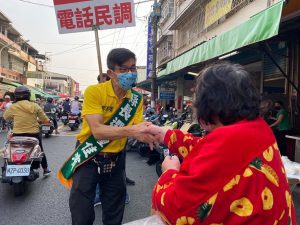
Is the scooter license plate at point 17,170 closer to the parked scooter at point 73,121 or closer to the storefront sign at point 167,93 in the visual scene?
the parked scooter at point 73,121

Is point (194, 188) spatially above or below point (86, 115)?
below

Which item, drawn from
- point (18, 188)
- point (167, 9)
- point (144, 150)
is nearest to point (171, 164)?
point (18, 188)

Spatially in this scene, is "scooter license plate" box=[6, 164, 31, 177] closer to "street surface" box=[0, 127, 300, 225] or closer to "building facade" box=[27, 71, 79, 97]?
"street surface" box=[0, 127, 300, 225]

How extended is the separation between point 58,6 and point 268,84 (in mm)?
6986

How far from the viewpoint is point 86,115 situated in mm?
2455

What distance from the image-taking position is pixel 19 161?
16.3 feet

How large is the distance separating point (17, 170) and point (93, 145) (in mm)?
2801

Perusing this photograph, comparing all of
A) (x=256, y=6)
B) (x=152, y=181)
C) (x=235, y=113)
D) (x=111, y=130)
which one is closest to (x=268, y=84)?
(x=256, y=6)

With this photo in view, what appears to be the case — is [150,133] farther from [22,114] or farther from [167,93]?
[167,93]

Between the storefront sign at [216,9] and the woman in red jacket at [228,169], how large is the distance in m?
10.2

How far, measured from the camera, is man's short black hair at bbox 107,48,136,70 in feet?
8.43

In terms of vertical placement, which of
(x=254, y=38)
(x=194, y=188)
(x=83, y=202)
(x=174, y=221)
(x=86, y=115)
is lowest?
(x=83, y=202)

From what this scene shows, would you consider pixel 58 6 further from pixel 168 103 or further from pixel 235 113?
pixel 168 103

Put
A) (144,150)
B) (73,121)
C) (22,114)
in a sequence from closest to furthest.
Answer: (22,114) < (144,150) < (73,121)
